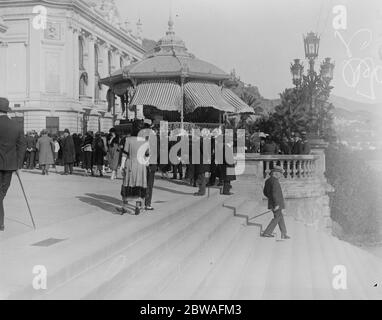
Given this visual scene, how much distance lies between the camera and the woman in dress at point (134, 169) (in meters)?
9.13

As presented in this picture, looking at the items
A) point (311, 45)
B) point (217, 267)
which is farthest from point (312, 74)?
point (217, 267)

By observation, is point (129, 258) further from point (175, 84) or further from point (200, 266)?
point (175, 84)

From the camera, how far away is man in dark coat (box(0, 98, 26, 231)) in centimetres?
719

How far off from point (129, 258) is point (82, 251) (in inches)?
22.6

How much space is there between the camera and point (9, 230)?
7.34 m

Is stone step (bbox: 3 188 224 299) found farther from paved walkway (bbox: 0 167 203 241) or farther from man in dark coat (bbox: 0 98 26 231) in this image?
man in dark coat (bbox: 0 98 26 231)

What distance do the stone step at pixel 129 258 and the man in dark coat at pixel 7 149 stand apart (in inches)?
65.0

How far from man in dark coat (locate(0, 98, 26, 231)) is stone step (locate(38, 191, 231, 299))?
5.42ft

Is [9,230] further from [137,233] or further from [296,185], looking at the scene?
[296,185]

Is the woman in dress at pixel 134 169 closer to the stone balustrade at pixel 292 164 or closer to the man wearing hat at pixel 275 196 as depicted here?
the man wearing hat at pixel 275 196

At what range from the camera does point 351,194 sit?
28703 mm

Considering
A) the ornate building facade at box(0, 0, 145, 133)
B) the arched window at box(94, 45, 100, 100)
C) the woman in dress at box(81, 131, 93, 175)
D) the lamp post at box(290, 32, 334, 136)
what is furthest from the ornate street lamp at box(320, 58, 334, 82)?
the arched window at box(94, 45, 100, 100)

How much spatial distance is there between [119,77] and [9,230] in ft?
34.9

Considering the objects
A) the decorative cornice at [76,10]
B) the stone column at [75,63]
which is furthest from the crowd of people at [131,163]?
the decorative cornice at [76,10]
